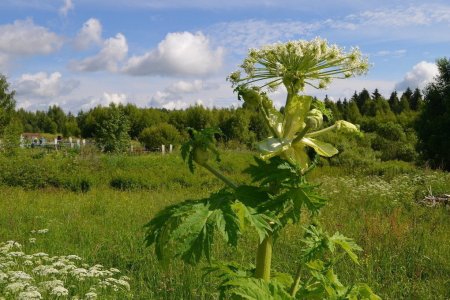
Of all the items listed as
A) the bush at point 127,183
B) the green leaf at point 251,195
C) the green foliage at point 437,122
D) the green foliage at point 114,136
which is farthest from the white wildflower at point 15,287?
the green foliage at point 114,136

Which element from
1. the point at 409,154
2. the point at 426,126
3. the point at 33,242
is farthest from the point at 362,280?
the point at 409,154

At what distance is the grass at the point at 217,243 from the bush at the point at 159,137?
1781 centimetres

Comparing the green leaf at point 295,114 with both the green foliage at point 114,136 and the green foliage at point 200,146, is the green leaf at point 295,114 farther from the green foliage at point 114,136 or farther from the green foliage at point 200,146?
the green foliage at point 114,136

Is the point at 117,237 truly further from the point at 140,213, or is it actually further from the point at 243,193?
the point at 243,193

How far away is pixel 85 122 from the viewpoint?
139ft

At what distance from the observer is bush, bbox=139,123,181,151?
105 feet

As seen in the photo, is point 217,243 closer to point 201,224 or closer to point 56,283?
point 56,283

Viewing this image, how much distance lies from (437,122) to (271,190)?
1999 cm

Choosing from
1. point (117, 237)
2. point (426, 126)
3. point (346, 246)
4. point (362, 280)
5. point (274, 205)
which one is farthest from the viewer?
point (426, 126)

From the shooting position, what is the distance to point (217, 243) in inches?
246

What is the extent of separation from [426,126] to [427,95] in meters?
1.60

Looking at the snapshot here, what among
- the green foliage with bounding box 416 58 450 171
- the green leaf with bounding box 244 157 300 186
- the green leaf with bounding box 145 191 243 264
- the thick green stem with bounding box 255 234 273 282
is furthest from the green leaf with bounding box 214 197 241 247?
the green foliage with bounding box 416 58 450 171

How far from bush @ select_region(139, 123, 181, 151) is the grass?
1781 centimetres

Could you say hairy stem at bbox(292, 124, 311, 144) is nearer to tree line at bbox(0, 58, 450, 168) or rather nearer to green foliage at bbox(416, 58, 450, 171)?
tree line at bbox(0, 58, 450, 168)
